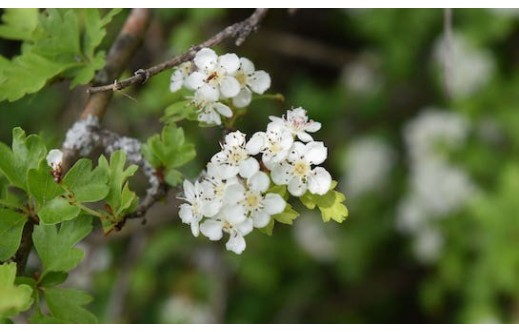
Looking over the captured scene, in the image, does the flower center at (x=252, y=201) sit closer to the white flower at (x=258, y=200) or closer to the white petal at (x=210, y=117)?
the white flower at (x=258, y=200)

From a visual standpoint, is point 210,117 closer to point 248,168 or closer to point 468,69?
point 248,168

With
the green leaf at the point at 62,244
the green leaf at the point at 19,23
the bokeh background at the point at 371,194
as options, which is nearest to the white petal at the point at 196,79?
the green leaf at the point at 62,244

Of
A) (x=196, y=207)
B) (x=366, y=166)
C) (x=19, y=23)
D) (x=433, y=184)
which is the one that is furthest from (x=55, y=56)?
(x=366, y=166)

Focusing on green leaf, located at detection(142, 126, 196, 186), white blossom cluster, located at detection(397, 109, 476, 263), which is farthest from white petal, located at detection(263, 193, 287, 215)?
white blossom cluster, located at detection(397, 109, 476, 263)

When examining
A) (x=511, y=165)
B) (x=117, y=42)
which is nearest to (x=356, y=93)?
(x=511, y=165)

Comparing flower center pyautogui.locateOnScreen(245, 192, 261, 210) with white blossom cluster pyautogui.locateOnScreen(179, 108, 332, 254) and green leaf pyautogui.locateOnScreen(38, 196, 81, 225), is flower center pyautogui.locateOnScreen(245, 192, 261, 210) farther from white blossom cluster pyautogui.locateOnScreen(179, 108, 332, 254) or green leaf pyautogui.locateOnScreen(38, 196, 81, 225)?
green leaf pyautogui.locateOnScreen(38, 196, 81, 225)
